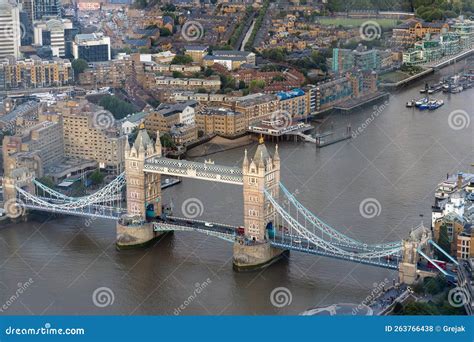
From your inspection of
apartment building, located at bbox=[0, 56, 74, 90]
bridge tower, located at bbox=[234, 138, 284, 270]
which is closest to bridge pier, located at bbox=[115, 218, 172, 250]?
bridge tower, located at bbox=[234, 138, 284, 270]

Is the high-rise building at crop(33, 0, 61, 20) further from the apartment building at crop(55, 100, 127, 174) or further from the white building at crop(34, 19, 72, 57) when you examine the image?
the apartment building at crop(55, 100, 127, 174)

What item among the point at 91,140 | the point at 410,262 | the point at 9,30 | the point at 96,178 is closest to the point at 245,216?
the point at 410,262

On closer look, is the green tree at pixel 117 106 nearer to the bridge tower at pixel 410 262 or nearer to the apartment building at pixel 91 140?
the apartment building at pixel 91 140

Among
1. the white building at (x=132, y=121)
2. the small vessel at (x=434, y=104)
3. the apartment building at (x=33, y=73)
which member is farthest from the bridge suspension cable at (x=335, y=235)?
the apartment building at (x=33, y=73)

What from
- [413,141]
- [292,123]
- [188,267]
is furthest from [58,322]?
[292,123]

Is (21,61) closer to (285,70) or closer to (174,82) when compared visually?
(174,82)

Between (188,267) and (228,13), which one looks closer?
(188,267)

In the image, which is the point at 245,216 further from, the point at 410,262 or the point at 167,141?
the point at 167,141
